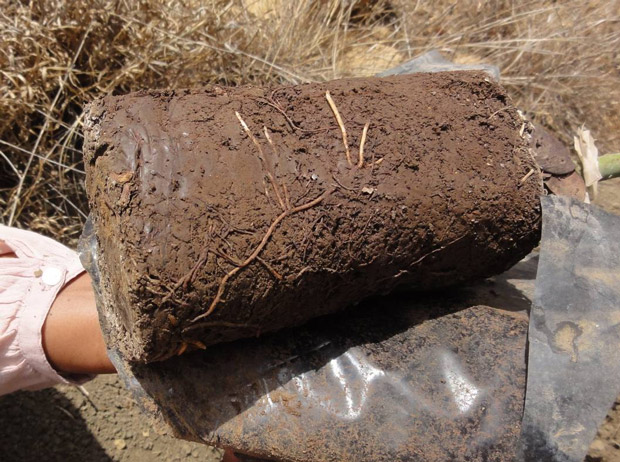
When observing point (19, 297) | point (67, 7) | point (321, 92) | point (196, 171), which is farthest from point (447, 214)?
point (67, 7)

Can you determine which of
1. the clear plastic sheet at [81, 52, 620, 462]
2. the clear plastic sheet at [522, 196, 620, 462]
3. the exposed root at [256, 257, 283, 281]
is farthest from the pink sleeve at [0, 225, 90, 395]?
the clear plastic sheet at [522, 196, 620, 462]

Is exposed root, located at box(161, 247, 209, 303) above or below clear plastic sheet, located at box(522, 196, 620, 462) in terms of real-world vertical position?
above

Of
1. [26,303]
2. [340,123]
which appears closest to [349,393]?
[340,123]

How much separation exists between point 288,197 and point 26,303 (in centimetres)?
66

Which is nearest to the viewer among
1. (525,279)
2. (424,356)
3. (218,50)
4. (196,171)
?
(196,171)

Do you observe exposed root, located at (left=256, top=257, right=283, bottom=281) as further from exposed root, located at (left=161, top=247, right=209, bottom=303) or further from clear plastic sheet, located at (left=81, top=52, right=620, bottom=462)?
clear plastic sheet, located at (left=81, top=52, right=620, bottom=462)

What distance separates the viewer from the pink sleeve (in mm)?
1135

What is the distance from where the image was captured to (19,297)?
1.17m

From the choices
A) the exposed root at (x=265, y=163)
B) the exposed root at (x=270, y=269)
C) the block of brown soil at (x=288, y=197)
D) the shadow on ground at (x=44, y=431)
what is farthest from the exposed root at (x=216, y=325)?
the shadow on ground at (x=44, y=431)

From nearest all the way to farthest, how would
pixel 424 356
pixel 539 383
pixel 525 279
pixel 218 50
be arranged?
pixel 539 383 → pixel 424 356 → pixel 525 279 → pixel 218 50

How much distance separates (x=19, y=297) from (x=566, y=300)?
1127mm

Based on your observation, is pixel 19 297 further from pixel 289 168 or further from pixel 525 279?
pixel 525 279

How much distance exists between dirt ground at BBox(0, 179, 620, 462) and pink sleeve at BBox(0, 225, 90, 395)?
651 millimetres

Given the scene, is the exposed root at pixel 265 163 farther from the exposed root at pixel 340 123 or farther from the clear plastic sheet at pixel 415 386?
the clear plastic sheet at pixel 415 386
